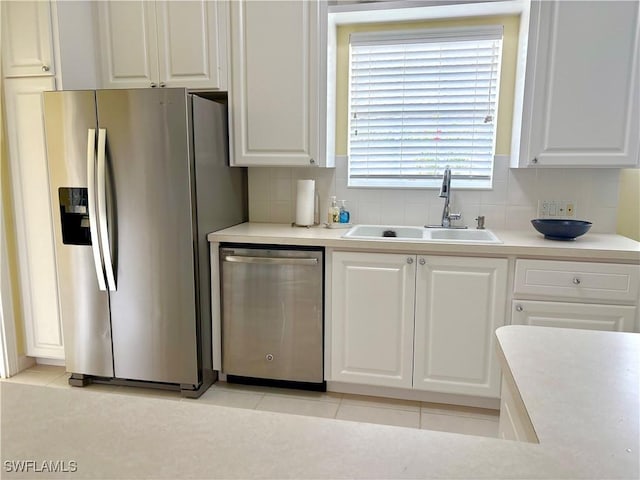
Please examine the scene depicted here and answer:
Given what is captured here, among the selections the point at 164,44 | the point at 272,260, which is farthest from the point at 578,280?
the point at 164,44

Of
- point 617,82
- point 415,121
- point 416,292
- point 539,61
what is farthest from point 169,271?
point 617,82

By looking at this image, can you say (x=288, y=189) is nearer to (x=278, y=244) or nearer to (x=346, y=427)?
(x=278, y=244)

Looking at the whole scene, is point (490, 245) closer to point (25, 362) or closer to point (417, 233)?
point (417, 233)

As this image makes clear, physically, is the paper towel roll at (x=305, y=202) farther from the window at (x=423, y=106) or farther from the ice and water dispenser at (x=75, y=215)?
the ice and water dispenser at (x=75, y=215)

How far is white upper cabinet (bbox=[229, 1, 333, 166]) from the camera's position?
8.29ft

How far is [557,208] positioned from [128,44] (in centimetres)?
283

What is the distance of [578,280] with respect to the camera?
2164 millimetres

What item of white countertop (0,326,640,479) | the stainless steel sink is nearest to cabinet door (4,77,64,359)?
the stainless steel sink

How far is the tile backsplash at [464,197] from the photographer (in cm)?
265

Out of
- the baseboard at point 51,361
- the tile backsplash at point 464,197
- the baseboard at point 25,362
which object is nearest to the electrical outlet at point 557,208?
the tile backsplash at point 464,197

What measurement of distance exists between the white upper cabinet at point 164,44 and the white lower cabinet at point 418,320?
4.70ft

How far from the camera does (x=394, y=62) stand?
9.34 ft

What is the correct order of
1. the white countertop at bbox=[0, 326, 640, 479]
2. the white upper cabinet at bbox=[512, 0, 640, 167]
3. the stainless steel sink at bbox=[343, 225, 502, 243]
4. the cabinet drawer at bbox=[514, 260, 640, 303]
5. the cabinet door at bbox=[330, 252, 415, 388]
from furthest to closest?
the stainless steel sink at bbox=[343, 225, 502, 243]
the cabinet door at bbox=[330, 252, 415, 388]
the white upper cabinet at bbox=[512, 0, 640, 167]
the cabinet drawer at bbox=[514, 260, 640, 303]
the white countertop at bbox=[0, 326, 640, 479]

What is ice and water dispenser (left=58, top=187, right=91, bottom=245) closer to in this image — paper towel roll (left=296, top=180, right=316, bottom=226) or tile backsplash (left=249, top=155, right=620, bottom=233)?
tile backsplash (left=249, top=155, right=620, bottom=233)
